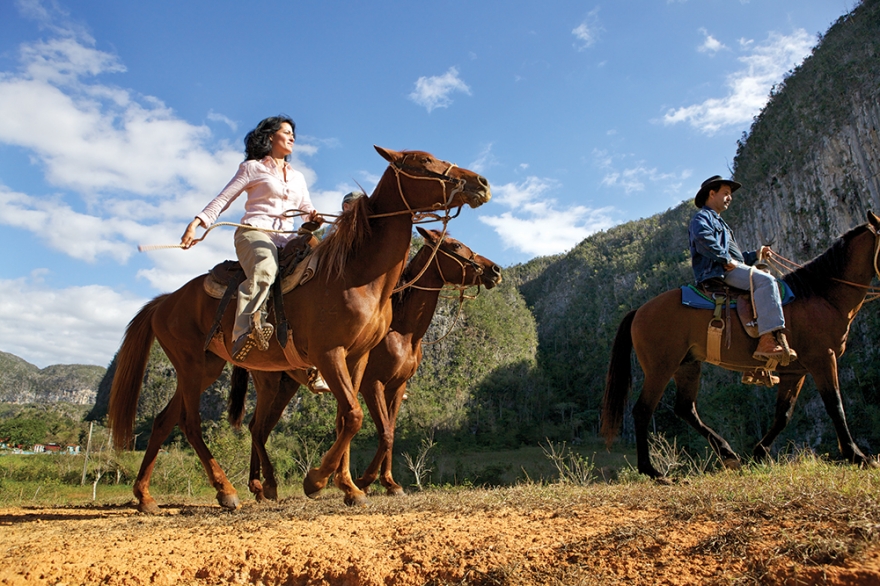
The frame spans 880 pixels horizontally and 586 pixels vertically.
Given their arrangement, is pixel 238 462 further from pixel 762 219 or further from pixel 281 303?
pixel 762 219

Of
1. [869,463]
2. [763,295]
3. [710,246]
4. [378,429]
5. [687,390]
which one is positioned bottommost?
[869,463]

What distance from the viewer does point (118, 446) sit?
22.3ft

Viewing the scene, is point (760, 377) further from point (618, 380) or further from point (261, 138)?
point (261, 138)

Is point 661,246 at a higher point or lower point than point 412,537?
higher

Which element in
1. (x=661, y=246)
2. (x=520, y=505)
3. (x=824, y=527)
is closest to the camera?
(x=824, y=527)

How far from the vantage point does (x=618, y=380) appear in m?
6.97

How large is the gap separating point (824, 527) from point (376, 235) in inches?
154

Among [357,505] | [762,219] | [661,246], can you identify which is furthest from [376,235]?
[661,246]

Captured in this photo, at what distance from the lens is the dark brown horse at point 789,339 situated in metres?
5.76

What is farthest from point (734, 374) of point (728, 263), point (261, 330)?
point (261, 330)

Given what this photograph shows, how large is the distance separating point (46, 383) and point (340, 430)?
178749 mm

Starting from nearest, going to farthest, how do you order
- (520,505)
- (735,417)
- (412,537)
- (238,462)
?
(412,537), (520,505), (238,462), (735,417)

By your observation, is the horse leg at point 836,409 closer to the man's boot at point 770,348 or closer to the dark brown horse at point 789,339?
the dark brown horse at point 789,339

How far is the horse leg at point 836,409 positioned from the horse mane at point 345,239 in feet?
15.3
